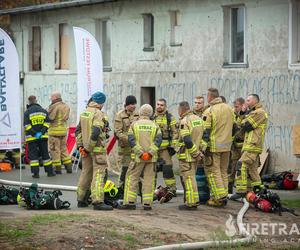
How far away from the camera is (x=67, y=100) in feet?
105

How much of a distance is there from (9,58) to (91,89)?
13.6 feet

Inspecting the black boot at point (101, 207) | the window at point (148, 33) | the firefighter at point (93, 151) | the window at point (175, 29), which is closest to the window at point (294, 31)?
the window at point (175, 29)

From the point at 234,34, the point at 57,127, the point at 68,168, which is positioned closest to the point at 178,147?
the point at 57,127

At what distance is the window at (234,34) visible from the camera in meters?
25.8

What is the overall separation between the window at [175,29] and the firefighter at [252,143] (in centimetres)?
887

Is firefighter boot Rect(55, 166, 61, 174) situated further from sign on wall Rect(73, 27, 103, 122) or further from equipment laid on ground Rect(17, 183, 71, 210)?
equipment laid on ground Rect(17, 183, 71, 210)

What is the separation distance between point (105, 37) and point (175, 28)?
3893 mm

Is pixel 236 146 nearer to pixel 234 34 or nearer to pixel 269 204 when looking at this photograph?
pixel 269 204

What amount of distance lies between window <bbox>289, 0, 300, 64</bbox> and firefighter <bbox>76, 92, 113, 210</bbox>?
317 inches

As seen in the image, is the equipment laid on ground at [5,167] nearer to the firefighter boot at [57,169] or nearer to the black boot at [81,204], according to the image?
the firefighter boot at [57,169]

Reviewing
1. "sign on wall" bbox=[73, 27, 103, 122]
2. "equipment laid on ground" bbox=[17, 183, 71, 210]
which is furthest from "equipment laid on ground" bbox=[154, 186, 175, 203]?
"sign on wall" bbox=[73, 27, 103, 122]

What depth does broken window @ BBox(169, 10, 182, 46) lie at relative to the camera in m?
27.5

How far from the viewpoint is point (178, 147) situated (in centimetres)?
1758

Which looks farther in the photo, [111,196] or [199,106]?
[199,106]
